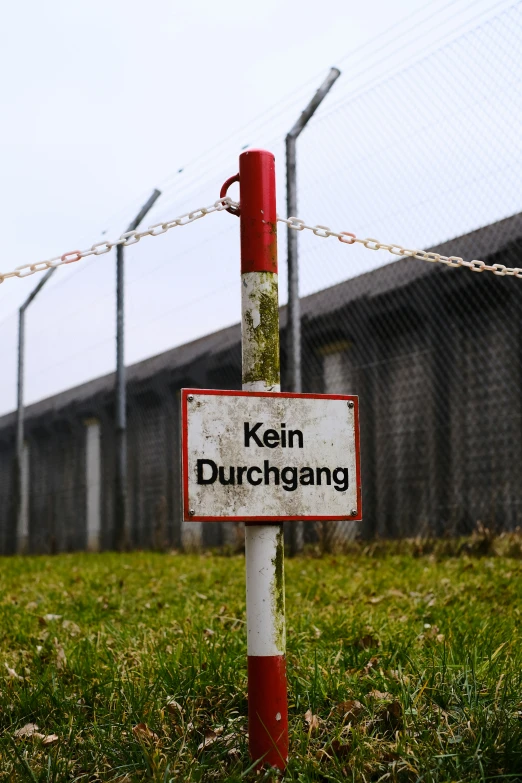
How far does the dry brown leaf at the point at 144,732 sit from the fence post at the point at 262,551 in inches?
13.1

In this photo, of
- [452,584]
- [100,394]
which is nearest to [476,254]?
[452,584]

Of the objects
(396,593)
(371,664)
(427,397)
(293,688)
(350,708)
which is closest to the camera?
(350,708)

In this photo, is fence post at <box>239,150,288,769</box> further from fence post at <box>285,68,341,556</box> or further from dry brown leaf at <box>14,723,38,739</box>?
fence post at <box>285,68,341,556</box>

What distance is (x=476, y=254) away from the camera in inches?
277

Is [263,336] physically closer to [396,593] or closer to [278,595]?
[278,595]

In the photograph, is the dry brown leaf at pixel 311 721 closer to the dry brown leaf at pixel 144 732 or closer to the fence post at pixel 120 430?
the dry brown leaf at pixel 144 732

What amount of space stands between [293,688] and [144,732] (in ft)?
1.73

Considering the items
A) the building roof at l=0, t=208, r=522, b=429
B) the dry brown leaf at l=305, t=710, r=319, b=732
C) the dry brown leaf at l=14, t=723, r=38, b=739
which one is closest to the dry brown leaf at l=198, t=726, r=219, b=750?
the dry brown leaf at l=305, t=710, r=319, b=732

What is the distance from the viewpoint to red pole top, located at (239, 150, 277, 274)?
2.26m

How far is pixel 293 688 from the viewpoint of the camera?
2.71 metres

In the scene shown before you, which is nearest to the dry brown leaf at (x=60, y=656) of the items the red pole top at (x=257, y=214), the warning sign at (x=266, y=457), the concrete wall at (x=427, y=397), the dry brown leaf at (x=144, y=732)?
the dry brown leaf at (x=144, y=732)

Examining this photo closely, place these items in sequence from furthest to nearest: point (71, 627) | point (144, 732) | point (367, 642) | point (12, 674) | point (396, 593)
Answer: point (396, 593) → point (71, 627) → point (367, 642) → point (12, 674) → point (144, 732)

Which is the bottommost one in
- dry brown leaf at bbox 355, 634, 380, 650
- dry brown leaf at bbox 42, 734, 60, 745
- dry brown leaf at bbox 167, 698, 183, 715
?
dry brown leaf at bbox 42, 734, 60, 745

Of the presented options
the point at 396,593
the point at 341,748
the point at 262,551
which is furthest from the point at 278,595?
the point at 396,593
